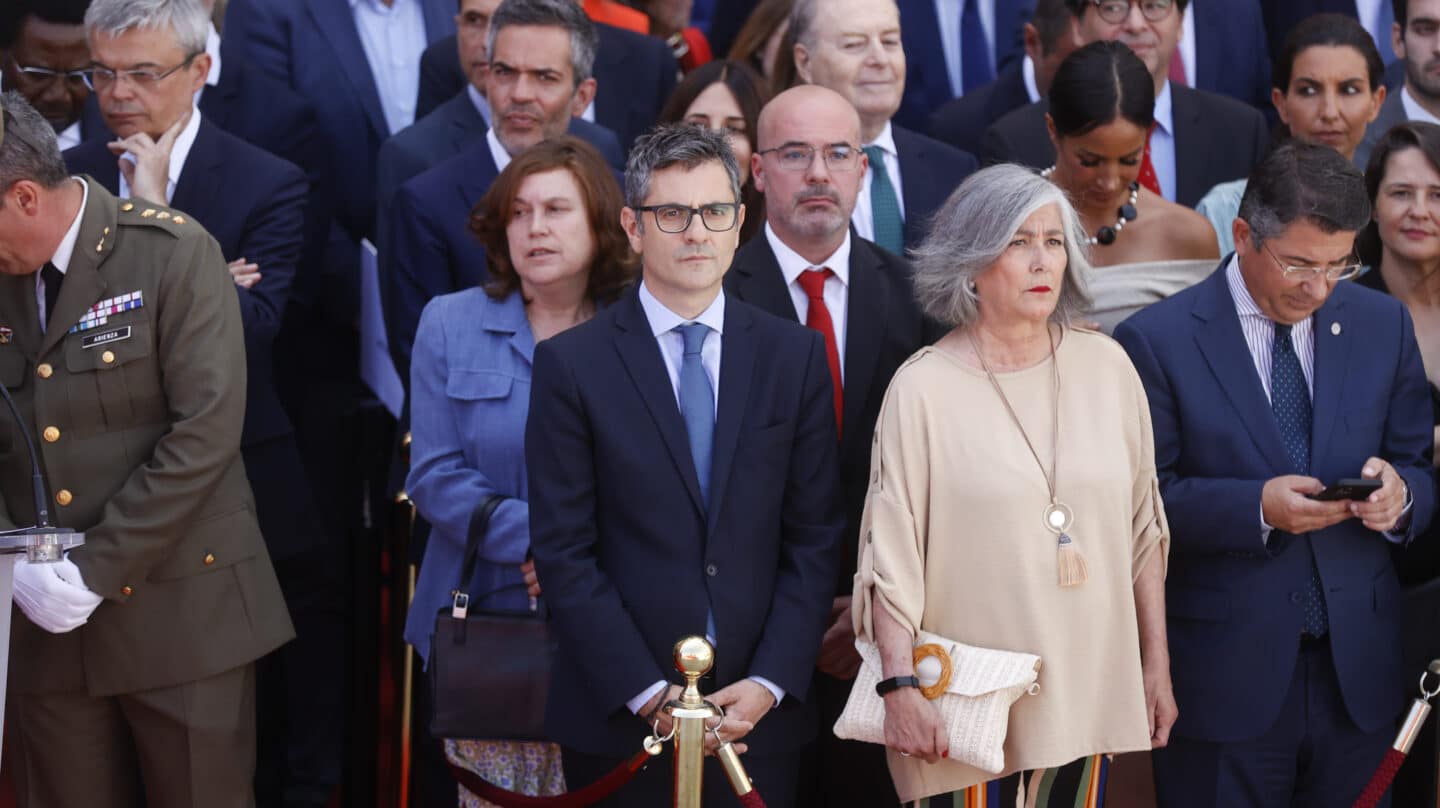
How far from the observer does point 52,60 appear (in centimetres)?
578

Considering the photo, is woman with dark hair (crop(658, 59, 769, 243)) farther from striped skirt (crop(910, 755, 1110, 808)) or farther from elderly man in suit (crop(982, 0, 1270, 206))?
striped skirt (crop(910, 755, 1110, 808))

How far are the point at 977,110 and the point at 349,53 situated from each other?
2377mm

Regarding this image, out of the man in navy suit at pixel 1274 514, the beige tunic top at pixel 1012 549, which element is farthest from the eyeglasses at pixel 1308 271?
the beige tunic top at pixel 1012 549

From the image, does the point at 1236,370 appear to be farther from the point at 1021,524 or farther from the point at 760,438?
the point at 760,438

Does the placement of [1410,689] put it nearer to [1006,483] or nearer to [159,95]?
[1006,483]

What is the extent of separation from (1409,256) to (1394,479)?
3.12ft

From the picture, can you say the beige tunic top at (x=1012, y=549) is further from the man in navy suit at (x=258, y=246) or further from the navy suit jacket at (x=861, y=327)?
the man in navy suit at (x=258, y=246)

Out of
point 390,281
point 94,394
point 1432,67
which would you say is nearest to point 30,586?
point 94,394

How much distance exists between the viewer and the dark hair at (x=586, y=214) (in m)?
4.65

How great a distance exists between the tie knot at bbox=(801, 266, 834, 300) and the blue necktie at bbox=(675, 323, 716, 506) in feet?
2.06

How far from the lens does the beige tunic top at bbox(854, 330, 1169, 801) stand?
3764 mm

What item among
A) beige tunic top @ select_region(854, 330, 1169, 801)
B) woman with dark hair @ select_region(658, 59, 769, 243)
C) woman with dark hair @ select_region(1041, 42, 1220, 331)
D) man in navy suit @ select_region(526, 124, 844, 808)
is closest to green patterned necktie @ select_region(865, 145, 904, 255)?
woman with dark hair @ select_region(658, 59, 769, 243)

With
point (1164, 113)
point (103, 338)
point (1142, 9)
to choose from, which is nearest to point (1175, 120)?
point (1164, 113)

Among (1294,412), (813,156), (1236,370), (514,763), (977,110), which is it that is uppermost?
(977,110)
